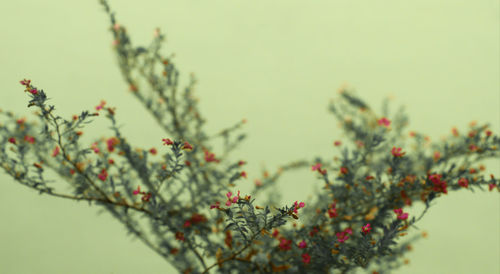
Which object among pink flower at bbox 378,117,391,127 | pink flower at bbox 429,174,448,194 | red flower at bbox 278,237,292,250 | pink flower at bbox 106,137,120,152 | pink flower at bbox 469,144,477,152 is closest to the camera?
pink flower at bbox 429,174,448,194

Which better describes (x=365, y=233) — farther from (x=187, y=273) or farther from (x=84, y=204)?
(x=84, y=204)

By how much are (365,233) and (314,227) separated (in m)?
0.45

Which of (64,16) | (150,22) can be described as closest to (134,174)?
(150,22)

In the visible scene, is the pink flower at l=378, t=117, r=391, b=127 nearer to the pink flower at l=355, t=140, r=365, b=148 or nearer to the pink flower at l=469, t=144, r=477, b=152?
the pink flower at l=355, t=140, r=365, b=148

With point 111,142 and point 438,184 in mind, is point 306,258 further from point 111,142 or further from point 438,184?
point 111,142

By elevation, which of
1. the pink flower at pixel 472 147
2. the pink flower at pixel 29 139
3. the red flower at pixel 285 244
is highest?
the pink flower at pixel 29 139

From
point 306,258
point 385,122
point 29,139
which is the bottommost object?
point 306,258

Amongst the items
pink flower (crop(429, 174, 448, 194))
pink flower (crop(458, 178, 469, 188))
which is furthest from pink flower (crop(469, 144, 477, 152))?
pink flower (crop(429, 174, 448, 194))

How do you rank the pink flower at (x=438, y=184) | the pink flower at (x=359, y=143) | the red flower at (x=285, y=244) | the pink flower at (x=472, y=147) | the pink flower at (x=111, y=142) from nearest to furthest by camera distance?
the pink flower at (x=438, y=184) → the red flower at (x=285, y=244) → the pink flower at (x=111, y=142) → the pink flower at (x=472, y=147) → the pink flower at (x=359, y=143)

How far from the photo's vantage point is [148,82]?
3121 mm

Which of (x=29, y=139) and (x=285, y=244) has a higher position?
(x=29, y=139)

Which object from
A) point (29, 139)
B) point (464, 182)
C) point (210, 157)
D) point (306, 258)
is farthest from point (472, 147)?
point (29, 139)

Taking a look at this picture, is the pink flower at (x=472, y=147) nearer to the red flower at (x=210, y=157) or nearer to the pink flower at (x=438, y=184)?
the pink flower at (x=438, y=184)

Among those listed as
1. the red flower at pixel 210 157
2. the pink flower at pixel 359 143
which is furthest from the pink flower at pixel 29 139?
the pink flower at pixel 359 143
